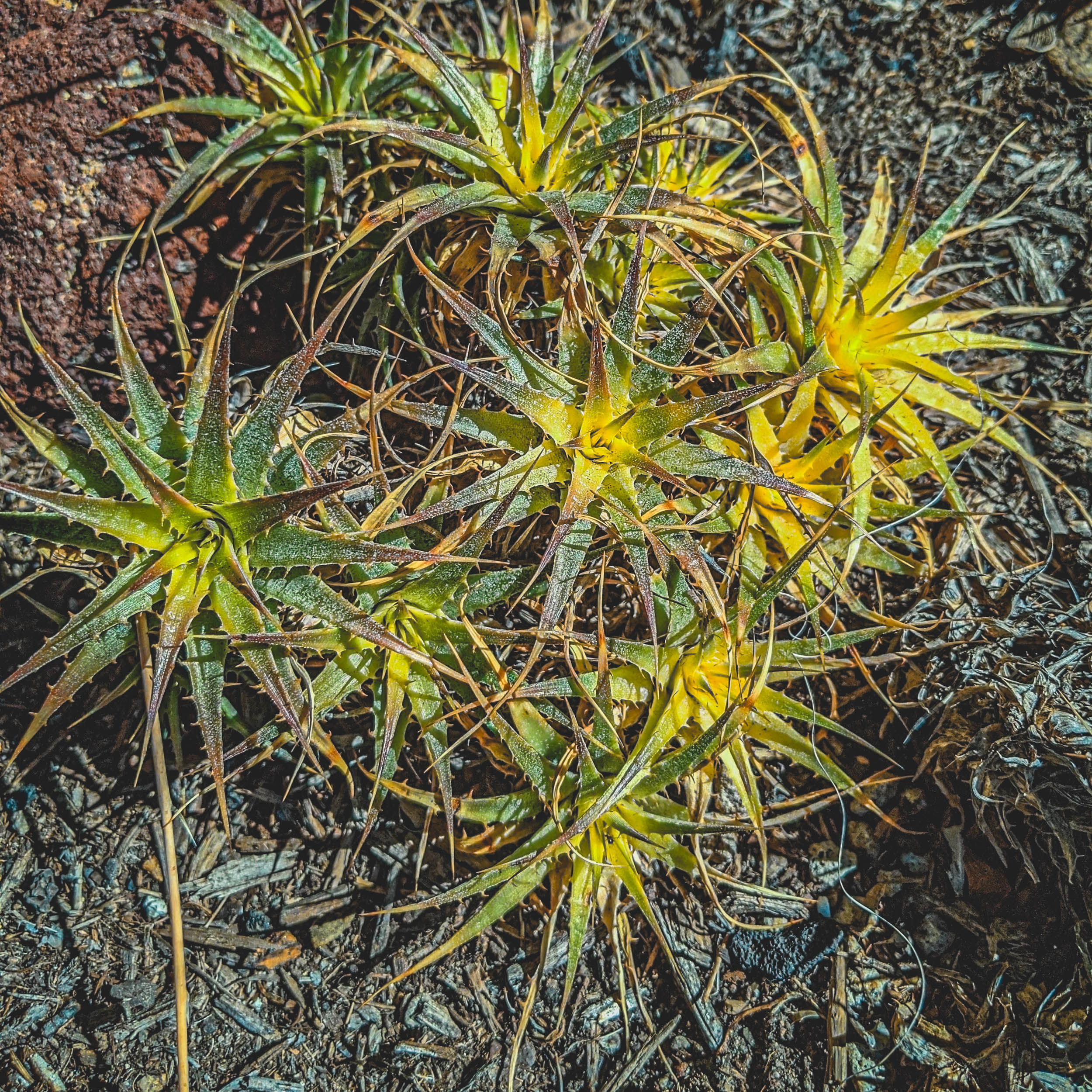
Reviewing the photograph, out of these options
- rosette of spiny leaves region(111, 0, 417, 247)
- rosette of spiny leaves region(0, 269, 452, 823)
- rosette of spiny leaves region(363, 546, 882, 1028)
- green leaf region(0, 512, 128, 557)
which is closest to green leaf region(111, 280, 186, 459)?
rosette of spiny leaves region(0, 269, 452, 823)

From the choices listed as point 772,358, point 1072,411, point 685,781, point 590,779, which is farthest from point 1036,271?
point 590,779

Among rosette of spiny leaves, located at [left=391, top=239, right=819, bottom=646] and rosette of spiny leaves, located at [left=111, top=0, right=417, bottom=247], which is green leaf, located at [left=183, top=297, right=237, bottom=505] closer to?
rosette of spiny leaves, located at [left=391, top=239, right=819, bottom=646]

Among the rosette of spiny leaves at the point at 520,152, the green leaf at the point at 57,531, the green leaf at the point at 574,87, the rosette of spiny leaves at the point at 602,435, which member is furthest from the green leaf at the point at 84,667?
the green leaf at the point at 574,87

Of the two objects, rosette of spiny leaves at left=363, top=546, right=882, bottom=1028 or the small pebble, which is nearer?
rosette of spiny leaves at left=363, top=546, right=882, bottom=1028

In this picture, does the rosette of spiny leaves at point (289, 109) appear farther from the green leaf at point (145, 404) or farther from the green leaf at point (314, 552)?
the green leaf at point (314, 552)

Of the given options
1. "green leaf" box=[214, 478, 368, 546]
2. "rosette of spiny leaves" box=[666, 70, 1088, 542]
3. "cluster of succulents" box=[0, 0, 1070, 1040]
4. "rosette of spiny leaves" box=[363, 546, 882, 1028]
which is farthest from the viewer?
"rosette of spiny leaves" box=[666, 70, 1088, 542]

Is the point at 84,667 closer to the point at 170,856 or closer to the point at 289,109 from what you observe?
the point at 170,856

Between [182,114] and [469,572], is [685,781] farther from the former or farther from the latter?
[182,114]
